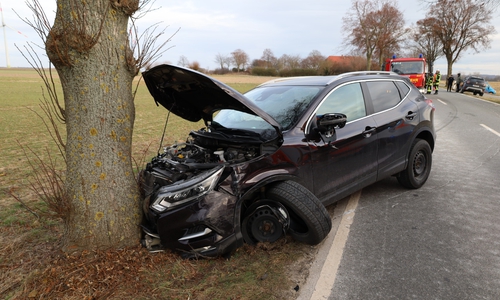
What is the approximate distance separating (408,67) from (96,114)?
22102mm

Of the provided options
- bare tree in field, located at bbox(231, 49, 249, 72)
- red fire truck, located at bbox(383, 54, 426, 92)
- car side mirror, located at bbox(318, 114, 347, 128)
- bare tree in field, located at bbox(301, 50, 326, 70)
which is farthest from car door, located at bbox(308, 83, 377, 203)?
bare tree in field, located at bbox(231, 49, 249, 72)

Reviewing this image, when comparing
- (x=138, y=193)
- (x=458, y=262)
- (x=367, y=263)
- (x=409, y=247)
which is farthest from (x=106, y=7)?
(x=458, y=262)

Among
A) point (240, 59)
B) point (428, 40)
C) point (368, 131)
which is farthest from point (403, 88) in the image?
point (240, 59)

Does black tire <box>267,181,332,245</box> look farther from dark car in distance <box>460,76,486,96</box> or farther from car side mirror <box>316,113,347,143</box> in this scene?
dark car in distance <box>460,76,486,96</box>

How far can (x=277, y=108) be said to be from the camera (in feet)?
13.0

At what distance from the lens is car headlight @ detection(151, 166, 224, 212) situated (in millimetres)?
2881

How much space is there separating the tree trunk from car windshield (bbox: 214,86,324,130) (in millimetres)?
1321

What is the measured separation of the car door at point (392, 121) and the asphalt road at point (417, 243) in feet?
1.89

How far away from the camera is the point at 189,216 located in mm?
2863

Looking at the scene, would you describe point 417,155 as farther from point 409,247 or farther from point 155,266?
point 155,266

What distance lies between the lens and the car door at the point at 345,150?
11.9 feet

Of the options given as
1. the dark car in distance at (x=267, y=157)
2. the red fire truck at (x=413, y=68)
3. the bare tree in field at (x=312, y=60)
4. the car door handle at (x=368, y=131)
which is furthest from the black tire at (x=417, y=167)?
the bare tree in field at (x=312, y=60)

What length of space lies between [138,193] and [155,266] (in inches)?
30.2

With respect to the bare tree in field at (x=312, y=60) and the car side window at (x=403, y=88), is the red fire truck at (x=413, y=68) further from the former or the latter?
the bare tree in field at (x=312, y=60)
